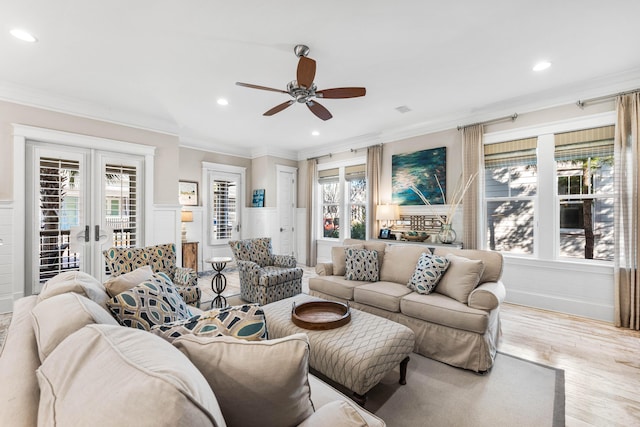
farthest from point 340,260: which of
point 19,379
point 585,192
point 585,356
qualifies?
point 585,192

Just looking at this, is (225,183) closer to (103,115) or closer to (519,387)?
Answer: (103,115)

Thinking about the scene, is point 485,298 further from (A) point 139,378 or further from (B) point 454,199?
(A) point 139,378

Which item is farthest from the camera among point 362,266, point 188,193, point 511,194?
point 188,193

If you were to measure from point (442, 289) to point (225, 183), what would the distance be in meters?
5.14

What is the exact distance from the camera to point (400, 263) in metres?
3.25

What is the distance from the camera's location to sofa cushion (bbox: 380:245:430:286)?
3.16m

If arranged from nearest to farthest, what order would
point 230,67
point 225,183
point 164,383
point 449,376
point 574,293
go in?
point 164,383
point 449,376
point 230,67
point 574,293
point 225,183

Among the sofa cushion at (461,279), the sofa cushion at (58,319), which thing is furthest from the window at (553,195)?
the sofa cushion at (58,319)

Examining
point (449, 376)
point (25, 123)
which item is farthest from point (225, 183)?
point (449, 376)

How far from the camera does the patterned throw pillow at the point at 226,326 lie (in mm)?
1075

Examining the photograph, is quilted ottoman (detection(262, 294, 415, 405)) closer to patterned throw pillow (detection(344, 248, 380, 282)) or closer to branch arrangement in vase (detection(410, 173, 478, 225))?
patterned throw pillow (detection(344, 248, 380, 282))

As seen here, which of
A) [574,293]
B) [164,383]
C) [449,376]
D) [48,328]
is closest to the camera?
[164,383]

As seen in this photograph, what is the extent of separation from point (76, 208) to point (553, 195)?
6.50 m

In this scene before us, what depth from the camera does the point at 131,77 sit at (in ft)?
10.6
